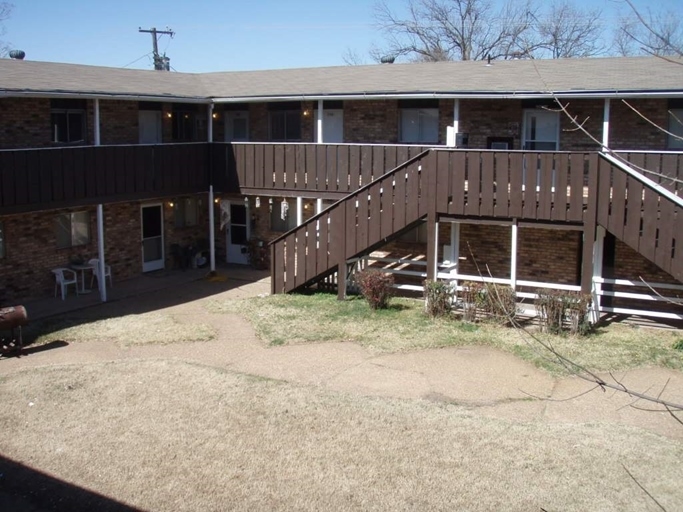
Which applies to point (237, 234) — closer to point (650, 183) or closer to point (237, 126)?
point (237, 126)

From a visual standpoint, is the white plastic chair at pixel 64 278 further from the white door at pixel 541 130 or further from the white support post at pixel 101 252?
the white door at pixel 541 130

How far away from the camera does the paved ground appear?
10867 millimetres

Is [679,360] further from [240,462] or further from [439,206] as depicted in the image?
[240,462]

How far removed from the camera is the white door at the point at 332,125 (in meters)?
21.8

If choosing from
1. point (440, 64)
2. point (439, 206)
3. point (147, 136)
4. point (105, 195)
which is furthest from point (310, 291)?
point (440, 64)

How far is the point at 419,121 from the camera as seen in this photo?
20.6 m

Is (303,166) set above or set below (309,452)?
above

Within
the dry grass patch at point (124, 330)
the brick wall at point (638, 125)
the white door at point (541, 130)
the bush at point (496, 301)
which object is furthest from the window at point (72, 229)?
the brick wall at point (638, 125)

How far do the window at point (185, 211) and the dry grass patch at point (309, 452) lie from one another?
1122 cm

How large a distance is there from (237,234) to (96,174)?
21.0 feet

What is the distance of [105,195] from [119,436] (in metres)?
9.33

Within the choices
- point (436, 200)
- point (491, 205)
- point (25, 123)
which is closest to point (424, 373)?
point (491, 205)

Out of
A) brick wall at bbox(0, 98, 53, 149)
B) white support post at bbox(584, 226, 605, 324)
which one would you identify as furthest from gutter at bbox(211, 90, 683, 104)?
brick wall at bbox(0, 98, 53, 149)

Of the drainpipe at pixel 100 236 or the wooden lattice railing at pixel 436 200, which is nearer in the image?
the wooden lattice railing at pixel 436 200
